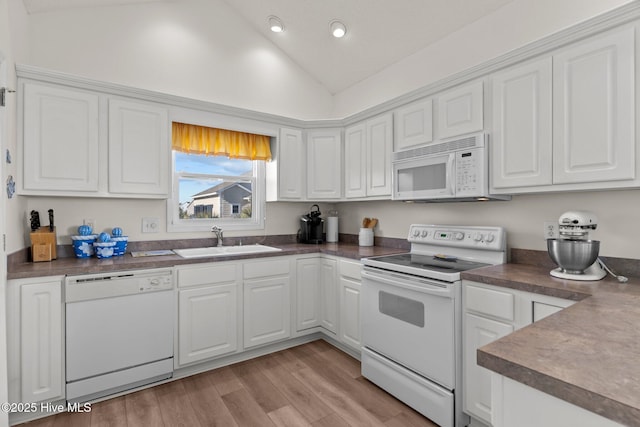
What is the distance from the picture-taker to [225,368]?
263 cm

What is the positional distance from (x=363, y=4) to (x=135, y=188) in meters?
2.40

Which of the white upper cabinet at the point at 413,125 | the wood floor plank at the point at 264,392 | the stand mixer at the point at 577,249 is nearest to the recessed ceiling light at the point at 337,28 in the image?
the white upper cabinet at the point at 413,125

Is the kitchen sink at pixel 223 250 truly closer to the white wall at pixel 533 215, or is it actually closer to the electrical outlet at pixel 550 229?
the white wall at pixel 533 215

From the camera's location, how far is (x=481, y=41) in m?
2.50

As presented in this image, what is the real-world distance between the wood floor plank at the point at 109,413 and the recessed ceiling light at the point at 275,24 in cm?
344

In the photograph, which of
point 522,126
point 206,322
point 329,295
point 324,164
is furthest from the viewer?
point 324,164

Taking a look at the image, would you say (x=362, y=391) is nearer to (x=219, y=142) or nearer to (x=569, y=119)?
(x=569, y=119)

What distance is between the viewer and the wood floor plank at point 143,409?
1945mm

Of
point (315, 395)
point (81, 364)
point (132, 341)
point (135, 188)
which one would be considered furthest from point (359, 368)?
point (135, 188)

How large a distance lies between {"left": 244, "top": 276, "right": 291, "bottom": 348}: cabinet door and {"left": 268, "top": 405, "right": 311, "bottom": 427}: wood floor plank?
0.77 metres

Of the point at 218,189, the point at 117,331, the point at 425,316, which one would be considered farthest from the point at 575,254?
the point at 218,189

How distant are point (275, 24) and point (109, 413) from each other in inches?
137

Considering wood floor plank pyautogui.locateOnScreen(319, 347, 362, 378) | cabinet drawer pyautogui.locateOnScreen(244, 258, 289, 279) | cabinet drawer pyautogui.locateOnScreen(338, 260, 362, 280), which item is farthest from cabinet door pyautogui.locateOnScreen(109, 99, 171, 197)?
wood floor plank pyautogui.locateOnScreen(319, 347, 362, 378)

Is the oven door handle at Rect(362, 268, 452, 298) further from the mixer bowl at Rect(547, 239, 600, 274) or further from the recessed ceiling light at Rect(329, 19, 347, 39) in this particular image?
the recessed ceiling light at Rect(329, 19, 347, 39)
